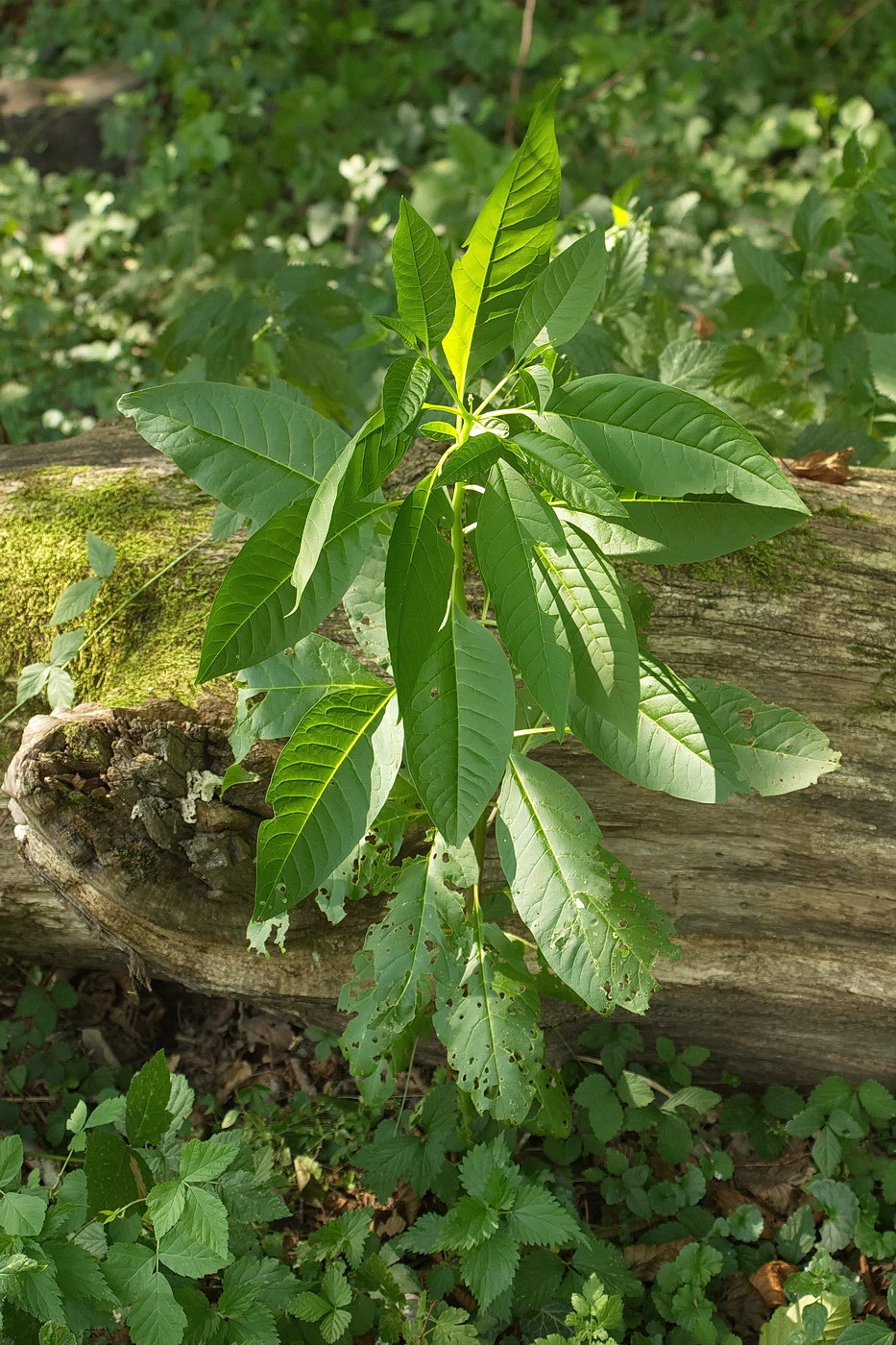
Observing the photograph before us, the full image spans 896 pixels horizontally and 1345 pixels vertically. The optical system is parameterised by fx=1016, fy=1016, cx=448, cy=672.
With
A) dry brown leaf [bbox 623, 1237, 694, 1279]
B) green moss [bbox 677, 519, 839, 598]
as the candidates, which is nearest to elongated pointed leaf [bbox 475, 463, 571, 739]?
green moss [bbox 677, 519, 839, 598]

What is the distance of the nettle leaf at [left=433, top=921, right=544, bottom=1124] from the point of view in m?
1.66

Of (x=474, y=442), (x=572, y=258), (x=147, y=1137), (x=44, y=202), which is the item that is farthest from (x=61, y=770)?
(x=44, y=202)

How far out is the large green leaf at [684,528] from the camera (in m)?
1.45

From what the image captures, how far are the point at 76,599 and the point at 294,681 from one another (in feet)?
2.13

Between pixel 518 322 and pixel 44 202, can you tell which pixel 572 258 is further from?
pixel 44 202

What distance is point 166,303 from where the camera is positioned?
4262mm

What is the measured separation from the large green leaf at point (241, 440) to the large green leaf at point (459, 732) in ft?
1.03

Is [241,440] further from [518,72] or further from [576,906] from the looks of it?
[518,72]

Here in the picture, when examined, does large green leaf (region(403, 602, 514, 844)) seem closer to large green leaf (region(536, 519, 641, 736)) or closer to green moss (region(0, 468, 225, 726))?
large green leaf (region(536, 519, 641, 736))

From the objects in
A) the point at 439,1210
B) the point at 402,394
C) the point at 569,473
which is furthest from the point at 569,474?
the point at 439,1210

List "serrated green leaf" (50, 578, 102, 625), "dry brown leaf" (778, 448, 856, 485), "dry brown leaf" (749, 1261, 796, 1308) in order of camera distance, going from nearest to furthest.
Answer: "dry brown leaf" (749, 1261, 796, 1308), "serrated green leaf" (50, 578, 102, 625), "dry brown leaf" (778, 448, 856, 485)

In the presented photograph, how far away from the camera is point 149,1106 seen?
176cm

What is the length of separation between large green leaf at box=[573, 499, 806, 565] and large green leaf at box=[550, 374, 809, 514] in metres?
0.17

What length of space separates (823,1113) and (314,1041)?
1149 mm
